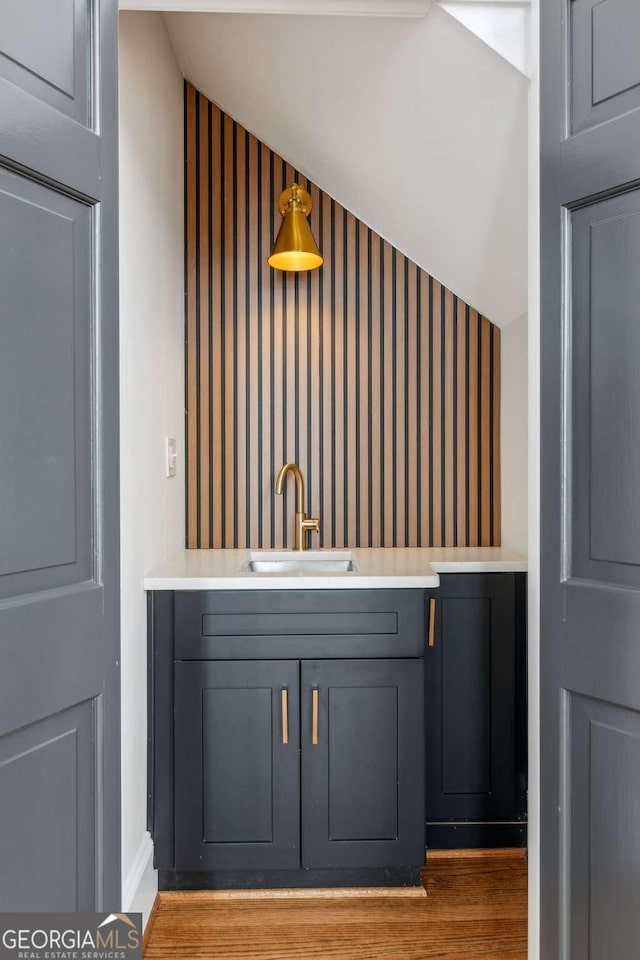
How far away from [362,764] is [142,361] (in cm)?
129

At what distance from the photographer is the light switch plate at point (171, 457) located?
2.13 m

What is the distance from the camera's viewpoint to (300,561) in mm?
2355

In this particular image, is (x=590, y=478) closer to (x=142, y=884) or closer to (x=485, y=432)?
(x=485, y=432)

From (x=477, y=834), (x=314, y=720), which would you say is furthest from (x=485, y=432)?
(x=477, y=834)

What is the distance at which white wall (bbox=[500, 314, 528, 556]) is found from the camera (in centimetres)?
226

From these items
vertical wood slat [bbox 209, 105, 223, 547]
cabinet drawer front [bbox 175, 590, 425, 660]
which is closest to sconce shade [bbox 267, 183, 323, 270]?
vertical wood slat [bbox 209, 105, 223, 547]

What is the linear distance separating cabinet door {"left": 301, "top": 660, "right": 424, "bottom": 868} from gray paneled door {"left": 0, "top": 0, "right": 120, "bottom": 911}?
72cm

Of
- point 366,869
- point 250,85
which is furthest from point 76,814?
point 250,85

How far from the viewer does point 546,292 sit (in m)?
1.26

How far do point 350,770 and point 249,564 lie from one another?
786 millimetres

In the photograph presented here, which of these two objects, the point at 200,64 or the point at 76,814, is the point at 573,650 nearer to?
the point at 76,814

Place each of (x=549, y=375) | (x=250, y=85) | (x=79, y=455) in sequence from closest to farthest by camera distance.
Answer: (x=79, y=455) → (x=549, y=375) → (x=250, y=85)

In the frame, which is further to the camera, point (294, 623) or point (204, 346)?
point (204, 346)

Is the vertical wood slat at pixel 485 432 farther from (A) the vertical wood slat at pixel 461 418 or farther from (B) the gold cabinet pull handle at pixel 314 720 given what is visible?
(B) the gold cabinet pull handle at pixel 314 720
